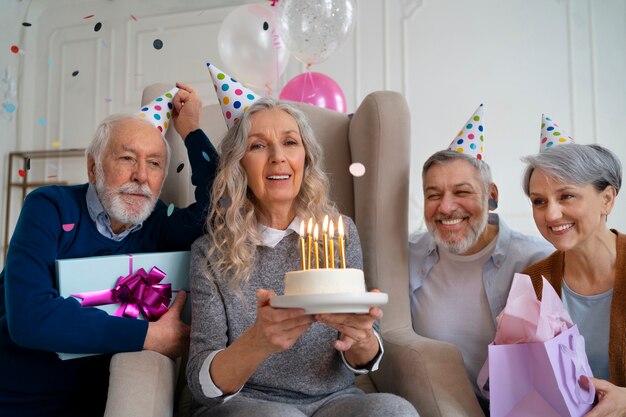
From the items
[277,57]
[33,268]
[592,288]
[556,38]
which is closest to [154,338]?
[33,268]

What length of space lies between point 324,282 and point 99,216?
0.87 metres

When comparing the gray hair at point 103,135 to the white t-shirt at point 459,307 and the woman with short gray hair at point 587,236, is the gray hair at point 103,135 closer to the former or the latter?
the white t-shirt at point 459,307

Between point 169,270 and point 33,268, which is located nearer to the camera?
point 33,268

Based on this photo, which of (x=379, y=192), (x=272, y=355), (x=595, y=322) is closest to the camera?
(x=272, y=355)

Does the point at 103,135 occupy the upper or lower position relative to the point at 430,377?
upper

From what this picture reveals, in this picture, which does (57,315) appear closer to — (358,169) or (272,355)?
(272,355)

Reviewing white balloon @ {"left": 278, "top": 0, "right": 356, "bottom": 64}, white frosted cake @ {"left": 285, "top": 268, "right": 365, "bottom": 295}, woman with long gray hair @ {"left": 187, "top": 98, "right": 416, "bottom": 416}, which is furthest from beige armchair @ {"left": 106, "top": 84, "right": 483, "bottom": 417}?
white balloon @ {"left": 278, "top": 0, "right": 356, "bottom": 64}

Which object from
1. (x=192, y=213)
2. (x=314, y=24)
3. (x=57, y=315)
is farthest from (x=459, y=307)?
(x=314, y=24)

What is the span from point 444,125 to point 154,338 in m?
3.39

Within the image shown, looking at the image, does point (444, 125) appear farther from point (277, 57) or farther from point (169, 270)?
point (169, 270)

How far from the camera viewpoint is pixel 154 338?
4.48ft

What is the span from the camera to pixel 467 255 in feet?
5.69

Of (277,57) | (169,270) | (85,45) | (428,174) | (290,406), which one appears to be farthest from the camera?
(85,45)

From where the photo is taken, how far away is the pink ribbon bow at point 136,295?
1.38 metres
